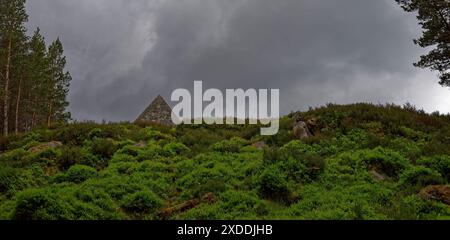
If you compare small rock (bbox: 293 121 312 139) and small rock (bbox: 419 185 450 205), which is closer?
small rock (bbox: 419 185 450 205)

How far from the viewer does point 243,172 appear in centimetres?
1564

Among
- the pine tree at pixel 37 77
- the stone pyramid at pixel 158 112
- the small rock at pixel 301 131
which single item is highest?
the pine tree at pixel 37 77

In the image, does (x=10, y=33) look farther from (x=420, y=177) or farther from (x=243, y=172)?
(x=420, y=177)

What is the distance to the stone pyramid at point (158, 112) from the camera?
3137 centimetres

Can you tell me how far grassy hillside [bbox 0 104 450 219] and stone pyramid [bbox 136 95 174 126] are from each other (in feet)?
27.0

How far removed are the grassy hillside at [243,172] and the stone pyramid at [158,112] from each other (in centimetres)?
824

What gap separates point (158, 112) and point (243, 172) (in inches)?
687

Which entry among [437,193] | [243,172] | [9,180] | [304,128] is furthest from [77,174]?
[437,193]

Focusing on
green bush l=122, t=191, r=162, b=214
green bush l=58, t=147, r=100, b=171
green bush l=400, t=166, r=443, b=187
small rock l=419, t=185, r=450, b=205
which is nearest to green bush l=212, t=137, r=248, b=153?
green bush l=58, t=147, r=100, b=171

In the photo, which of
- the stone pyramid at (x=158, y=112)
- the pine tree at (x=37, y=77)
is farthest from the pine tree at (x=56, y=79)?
the stone pyramid at (x=158, y=112)

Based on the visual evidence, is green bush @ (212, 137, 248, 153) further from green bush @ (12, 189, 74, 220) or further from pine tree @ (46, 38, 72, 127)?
pine tree @ (46, 38, 72, 127)

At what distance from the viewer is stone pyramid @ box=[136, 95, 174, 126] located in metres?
31.4

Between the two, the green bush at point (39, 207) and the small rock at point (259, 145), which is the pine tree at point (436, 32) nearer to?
the small rock at point (259, 145)
